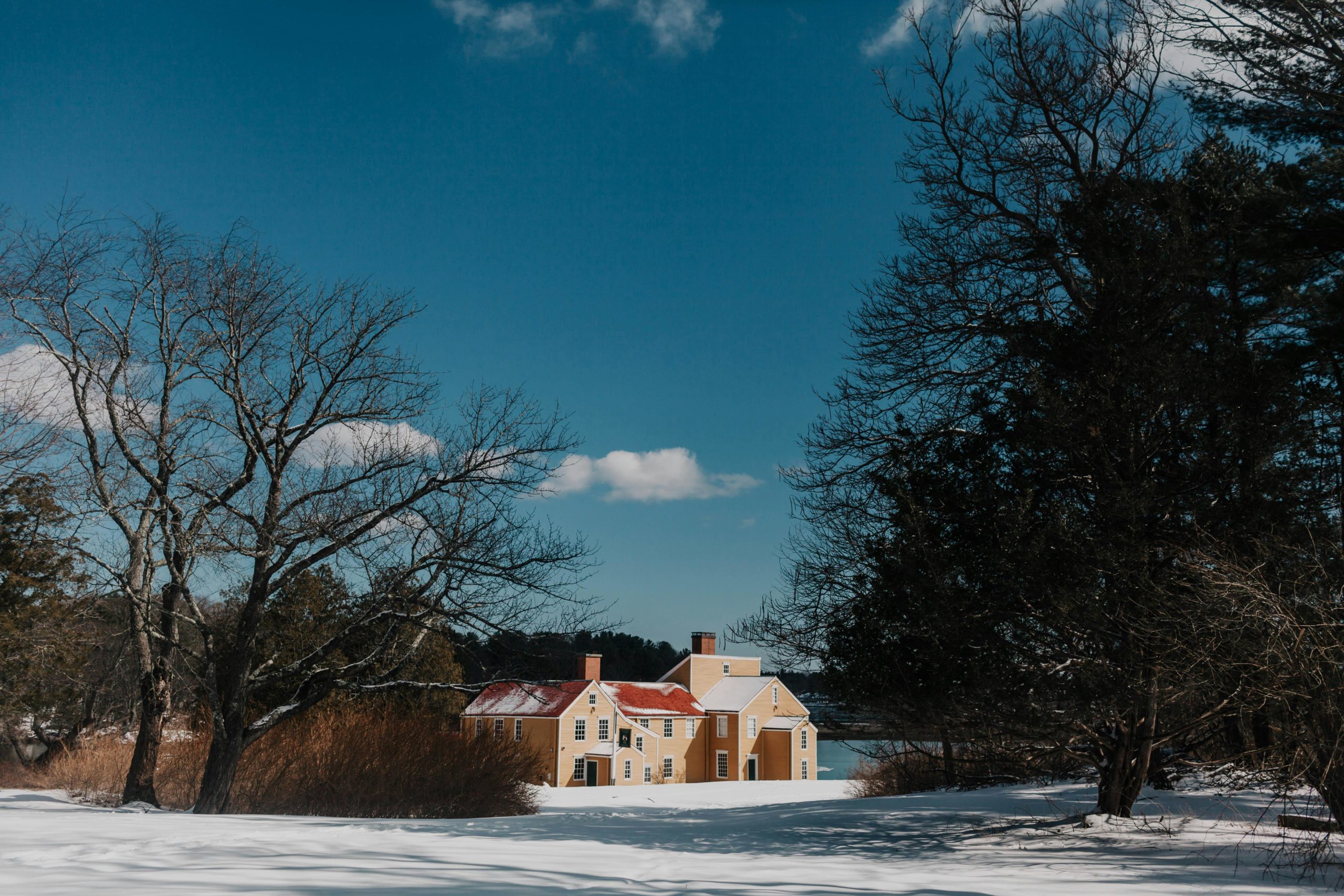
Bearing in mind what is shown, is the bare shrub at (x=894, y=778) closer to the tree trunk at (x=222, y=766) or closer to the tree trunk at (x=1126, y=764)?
the tree trunk at (x=1126, y=764)

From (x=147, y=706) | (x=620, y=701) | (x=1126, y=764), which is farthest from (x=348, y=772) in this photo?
(x=620, y=701)

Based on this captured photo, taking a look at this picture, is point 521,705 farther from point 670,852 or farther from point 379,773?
point 670,852

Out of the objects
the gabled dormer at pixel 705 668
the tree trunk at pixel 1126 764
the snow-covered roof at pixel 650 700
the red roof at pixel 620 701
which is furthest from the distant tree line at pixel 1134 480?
the gabled dormer at pixel 705 668

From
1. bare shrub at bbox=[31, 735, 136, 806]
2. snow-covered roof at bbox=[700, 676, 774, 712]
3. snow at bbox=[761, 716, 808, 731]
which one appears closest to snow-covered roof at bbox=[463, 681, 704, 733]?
snow-covered roof at bbox=[700, 676, 774, 712]

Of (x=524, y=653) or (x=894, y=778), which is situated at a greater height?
(x=524, y=653)

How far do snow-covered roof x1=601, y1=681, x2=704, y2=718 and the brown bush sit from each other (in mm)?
26423

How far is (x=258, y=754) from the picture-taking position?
14.6 m

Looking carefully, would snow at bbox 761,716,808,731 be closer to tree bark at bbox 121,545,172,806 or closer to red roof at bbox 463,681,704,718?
red roof at bbox 463,681,704,718

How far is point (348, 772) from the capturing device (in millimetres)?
14266

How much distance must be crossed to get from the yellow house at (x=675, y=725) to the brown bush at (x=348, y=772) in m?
21.2

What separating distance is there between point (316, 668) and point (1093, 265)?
12.1 m

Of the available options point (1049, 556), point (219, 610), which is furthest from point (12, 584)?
point (1049, 556)

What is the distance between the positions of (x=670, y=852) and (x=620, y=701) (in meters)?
36.5

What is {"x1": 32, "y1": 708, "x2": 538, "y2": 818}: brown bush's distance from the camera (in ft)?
46.0
